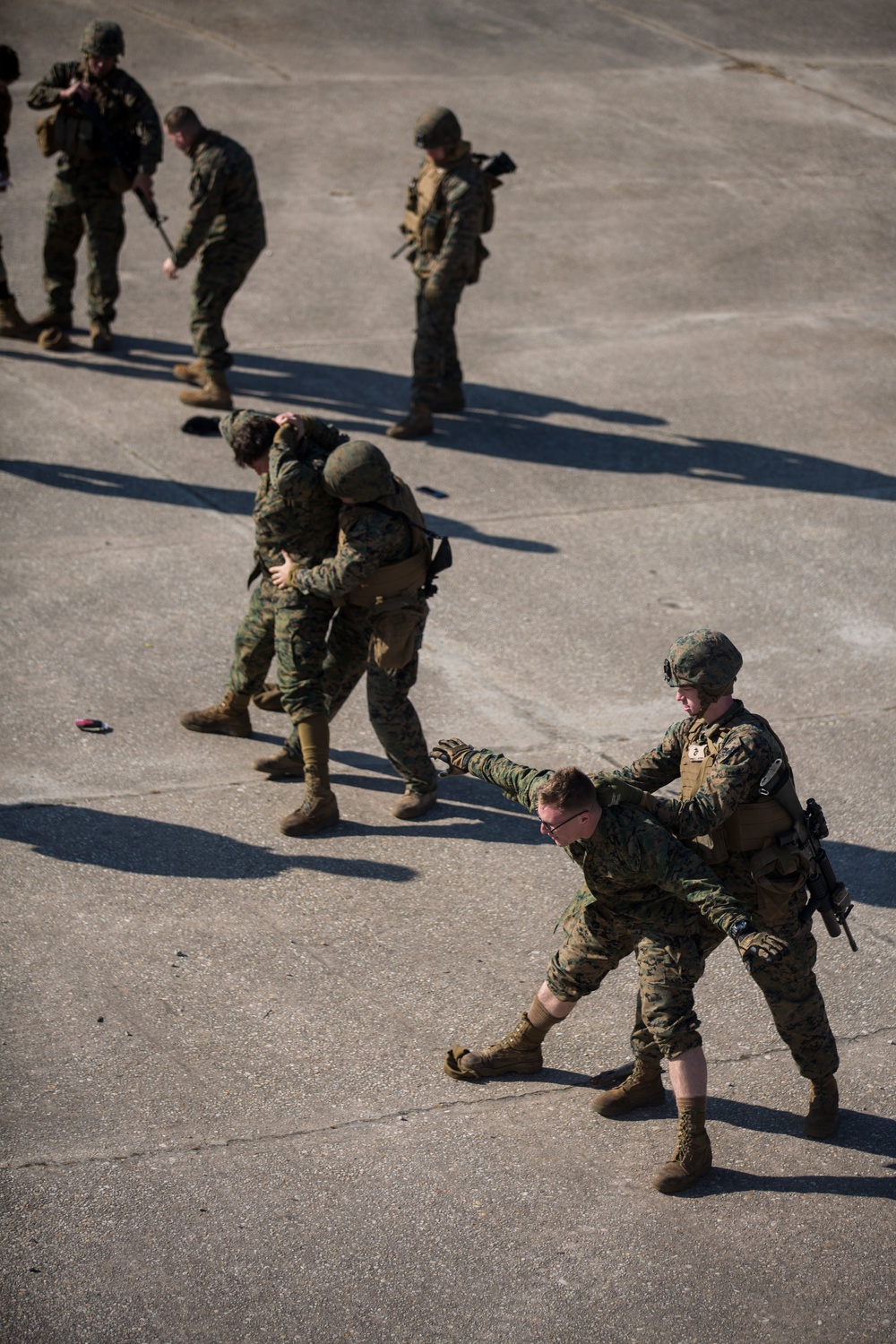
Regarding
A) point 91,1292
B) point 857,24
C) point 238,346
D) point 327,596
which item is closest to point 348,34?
point 857,24

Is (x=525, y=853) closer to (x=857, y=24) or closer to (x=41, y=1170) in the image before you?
(x=41, y=1170)

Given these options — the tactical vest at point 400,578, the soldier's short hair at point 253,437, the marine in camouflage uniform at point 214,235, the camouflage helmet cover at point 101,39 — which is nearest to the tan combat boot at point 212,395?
the marine in camouflage uniform at point 214,235

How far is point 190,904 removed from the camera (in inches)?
241

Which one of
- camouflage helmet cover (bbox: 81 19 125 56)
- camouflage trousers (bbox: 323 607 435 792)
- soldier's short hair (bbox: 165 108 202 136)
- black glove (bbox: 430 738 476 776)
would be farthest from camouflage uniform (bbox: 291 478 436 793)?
camouflage helmet cover (bbox: 81 19 125 56)

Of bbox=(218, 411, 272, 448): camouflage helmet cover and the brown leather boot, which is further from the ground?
the brown leather boot

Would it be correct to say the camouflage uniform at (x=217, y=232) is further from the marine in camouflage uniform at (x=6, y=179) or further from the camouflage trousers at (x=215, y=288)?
the marine in camouflage uniform at (x=6, y=179)

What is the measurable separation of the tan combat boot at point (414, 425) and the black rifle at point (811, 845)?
6.29m

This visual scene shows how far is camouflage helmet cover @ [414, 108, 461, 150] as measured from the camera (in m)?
10.1

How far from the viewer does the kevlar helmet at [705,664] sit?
491 centimetres

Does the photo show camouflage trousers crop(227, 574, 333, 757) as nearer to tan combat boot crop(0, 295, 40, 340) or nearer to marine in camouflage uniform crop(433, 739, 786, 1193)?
marine in camouflage uniform crop(433, 739, 786, 1193)

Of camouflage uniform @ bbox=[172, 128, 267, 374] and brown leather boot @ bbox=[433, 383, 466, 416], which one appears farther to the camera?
brown leather boot @ bbox=[433, 383, 466, 416]

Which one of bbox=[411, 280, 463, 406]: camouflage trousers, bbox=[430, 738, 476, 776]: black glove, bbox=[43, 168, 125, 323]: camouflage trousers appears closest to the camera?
bbox=[430, 738, 476, 776]: black glove

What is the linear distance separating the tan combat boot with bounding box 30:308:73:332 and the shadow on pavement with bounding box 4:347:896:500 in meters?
0.29

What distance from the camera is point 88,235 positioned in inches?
438
